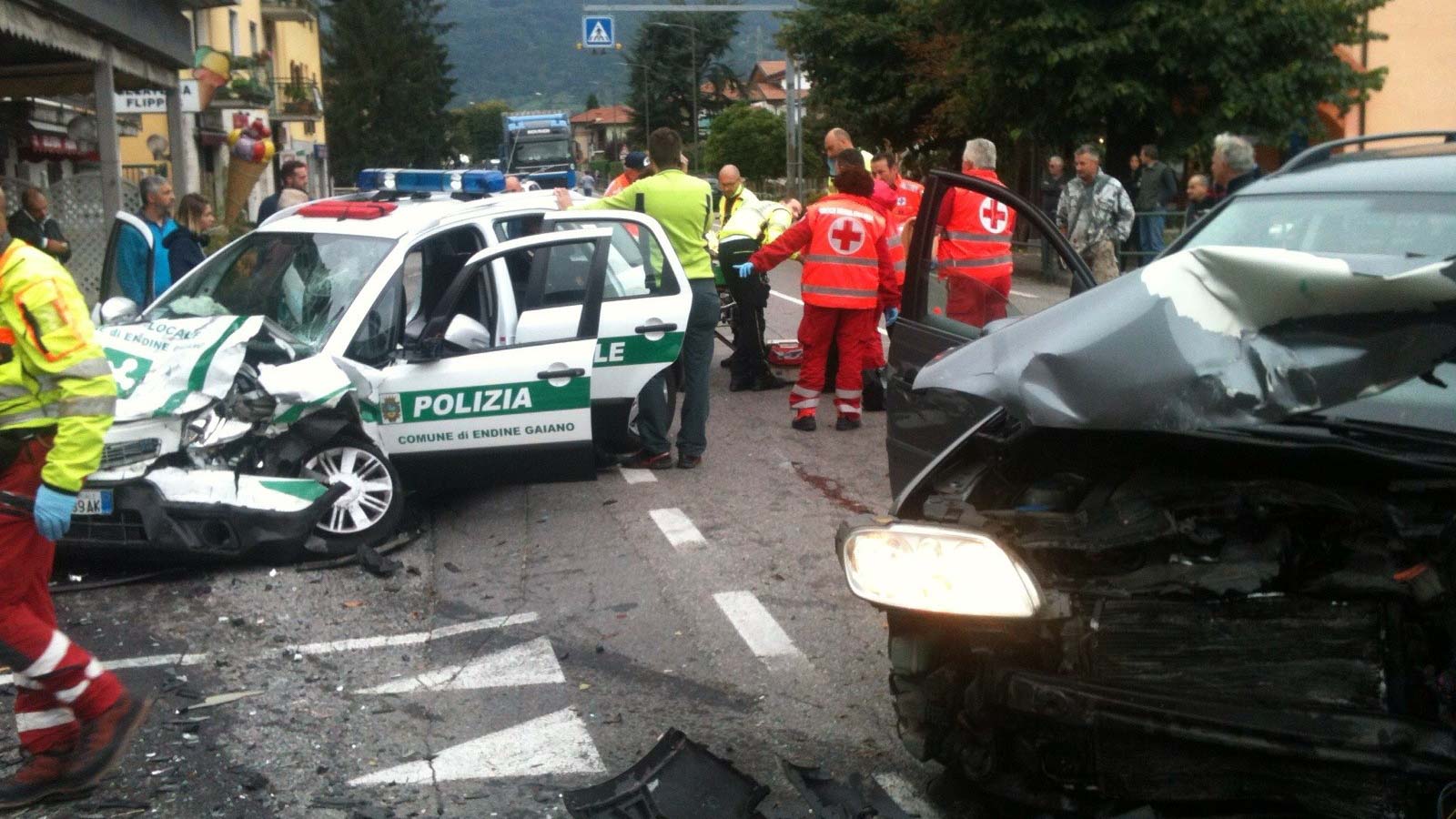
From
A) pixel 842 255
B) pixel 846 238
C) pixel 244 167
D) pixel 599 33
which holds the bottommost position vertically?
pixel 842 255

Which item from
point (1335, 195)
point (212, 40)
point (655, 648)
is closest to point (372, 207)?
point (655, 648)

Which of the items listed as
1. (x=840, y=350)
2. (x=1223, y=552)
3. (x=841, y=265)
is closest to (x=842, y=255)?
(x=841, y=265)

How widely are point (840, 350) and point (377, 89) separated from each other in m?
71.5

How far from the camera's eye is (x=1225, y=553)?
3.28 meters

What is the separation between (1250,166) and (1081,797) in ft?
24.8

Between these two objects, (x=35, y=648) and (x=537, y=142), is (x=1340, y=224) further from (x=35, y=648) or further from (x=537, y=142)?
(x=537, y=142)

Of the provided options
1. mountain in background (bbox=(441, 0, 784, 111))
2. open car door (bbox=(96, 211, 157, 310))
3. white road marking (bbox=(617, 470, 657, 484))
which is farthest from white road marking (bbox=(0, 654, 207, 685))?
mountain in background (bbox=(441, 0, 784, 111))

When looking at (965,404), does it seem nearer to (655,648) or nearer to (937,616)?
(937,616)

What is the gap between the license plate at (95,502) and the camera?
6.48 meters

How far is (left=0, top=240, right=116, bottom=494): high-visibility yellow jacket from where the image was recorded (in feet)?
14.2

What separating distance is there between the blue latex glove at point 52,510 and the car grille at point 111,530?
232cm

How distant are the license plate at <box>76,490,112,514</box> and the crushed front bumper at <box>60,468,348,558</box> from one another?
2 centimetres

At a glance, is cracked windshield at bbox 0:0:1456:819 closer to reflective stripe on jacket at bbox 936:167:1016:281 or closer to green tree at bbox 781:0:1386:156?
reflective stripe on jacket at bbox 936:167:1016:281

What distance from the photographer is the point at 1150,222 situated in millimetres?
18234
